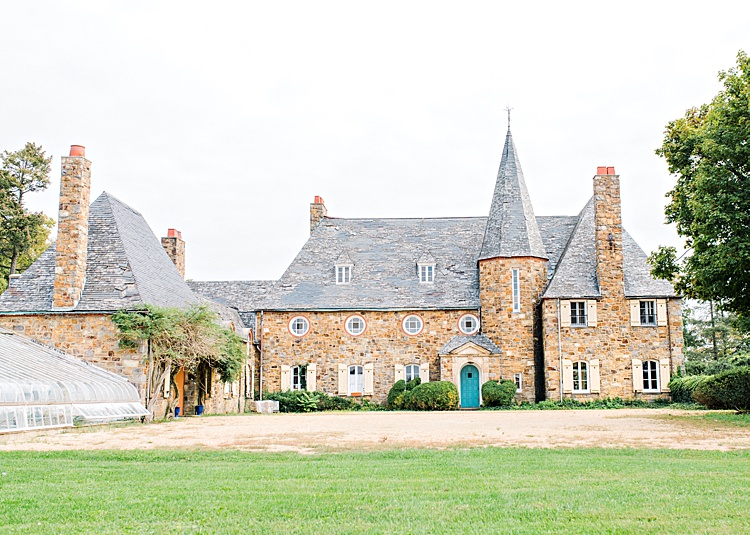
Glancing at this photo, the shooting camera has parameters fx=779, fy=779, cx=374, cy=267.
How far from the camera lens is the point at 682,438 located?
14.8 metres

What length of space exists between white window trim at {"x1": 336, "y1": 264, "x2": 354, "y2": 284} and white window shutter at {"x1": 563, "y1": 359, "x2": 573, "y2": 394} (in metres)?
10.1

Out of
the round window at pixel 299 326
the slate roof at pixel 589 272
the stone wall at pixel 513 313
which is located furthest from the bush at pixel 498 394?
the round window at pixel 299 326

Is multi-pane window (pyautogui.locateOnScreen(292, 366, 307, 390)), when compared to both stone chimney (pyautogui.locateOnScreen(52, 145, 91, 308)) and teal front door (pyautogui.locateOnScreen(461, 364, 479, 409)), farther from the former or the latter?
stone chimney (pyautogui.locateOnScreen(52, 145, 91, 308))

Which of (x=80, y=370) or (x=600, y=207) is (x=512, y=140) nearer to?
(x=600, y=207)

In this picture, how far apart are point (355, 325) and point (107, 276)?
13019 mm

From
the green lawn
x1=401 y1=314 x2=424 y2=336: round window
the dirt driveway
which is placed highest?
x1=401 y1=314 x2=424 y2=336: round window

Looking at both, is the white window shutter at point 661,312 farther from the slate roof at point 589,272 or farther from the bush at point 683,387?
the bush at point 683,387

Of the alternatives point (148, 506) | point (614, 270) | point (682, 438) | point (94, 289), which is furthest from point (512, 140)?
point (148, 506)

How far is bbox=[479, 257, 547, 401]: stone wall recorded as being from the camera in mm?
32250

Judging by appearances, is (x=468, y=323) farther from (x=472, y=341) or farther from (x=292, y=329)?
(x=292, y=329)

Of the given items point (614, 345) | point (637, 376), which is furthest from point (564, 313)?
point (637, 376)

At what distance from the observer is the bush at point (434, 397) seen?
99.7ft

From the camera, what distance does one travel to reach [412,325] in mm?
33625

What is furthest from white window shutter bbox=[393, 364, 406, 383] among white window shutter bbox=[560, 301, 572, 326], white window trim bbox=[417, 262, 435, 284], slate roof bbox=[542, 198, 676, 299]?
white window shutter bbox=[560, 301, 572, 326]
